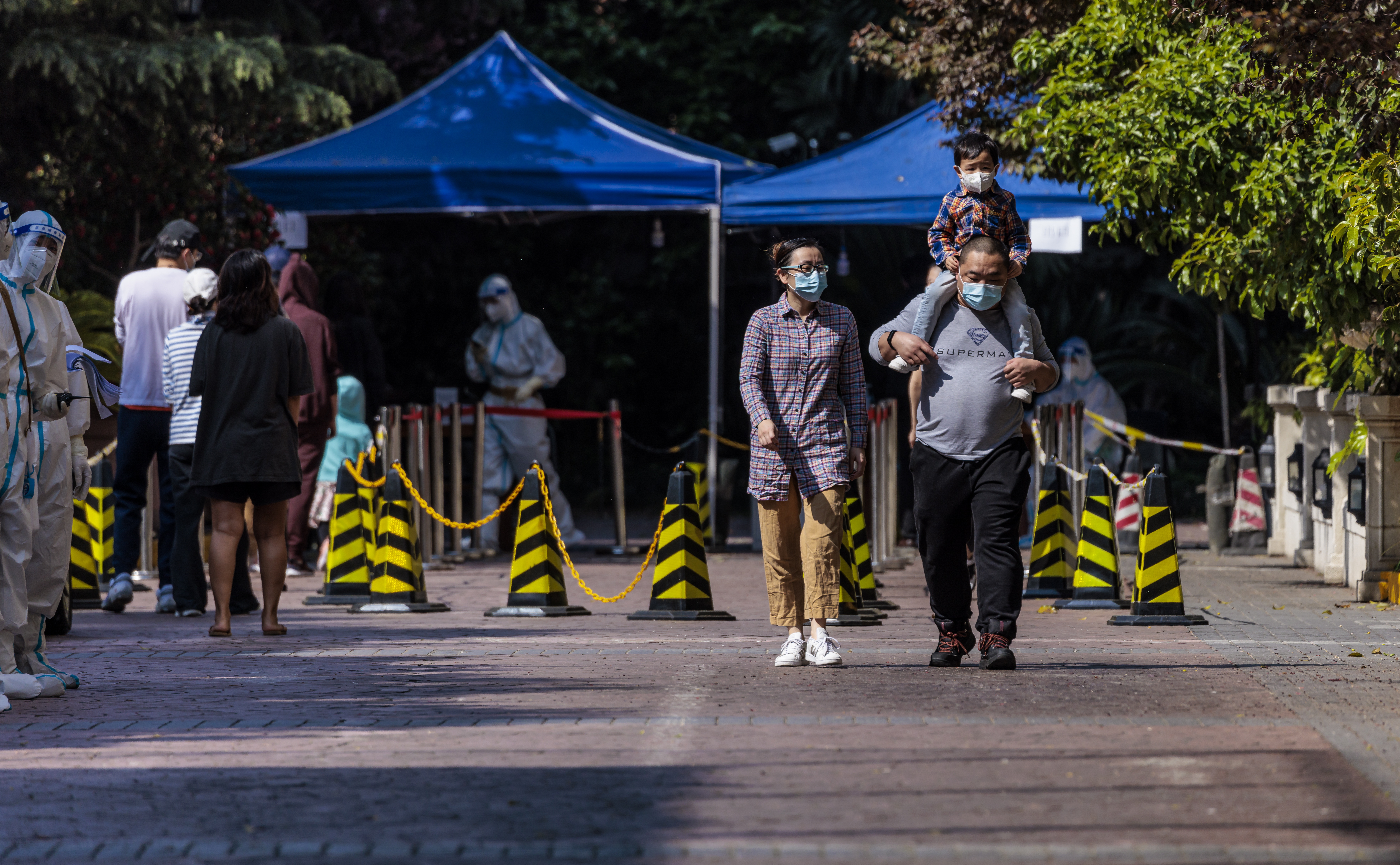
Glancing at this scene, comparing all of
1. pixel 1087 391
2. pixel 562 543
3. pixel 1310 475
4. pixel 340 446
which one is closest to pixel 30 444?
pixel 562 543

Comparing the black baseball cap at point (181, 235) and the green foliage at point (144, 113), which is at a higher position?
the green foliage at point (144, 113)

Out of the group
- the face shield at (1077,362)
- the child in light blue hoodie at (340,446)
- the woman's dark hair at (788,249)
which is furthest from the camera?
the face shield at (1077,362)

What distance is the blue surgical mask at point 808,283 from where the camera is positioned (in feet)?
25.8

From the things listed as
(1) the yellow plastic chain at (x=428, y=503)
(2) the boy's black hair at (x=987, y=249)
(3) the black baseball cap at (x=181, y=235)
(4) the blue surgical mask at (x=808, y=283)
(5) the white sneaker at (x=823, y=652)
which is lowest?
(5) the white sneaker at (x=823, y=652)

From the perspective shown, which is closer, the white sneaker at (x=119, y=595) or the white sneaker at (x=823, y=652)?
the white sneaker at (x=823, y=652)

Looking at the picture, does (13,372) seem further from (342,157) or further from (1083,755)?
(342,157)

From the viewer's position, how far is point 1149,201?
1064cm

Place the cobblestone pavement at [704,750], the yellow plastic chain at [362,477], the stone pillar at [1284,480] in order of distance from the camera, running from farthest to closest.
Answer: the stone pillar at [1284,480] < the yellow plastic chain at [362,477] < the cobblestone pavement at [704,750]

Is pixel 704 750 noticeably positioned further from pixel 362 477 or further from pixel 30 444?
pixel 362 477

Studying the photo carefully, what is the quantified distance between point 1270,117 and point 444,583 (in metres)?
6.08

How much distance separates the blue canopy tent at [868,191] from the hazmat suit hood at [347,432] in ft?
9.95

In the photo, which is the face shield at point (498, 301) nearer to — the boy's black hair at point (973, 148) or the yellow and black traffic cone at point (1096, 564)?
the yellow and black traffic cone at point (1096, 564)

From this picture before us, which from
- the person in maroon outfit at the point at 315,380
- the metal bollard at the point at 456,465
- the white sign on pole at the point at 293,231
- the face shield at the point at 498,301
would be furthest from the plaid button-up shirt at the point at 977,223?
the white sign on pole at the point at 293,231

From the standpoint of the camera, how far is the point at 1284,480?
14.7 m
